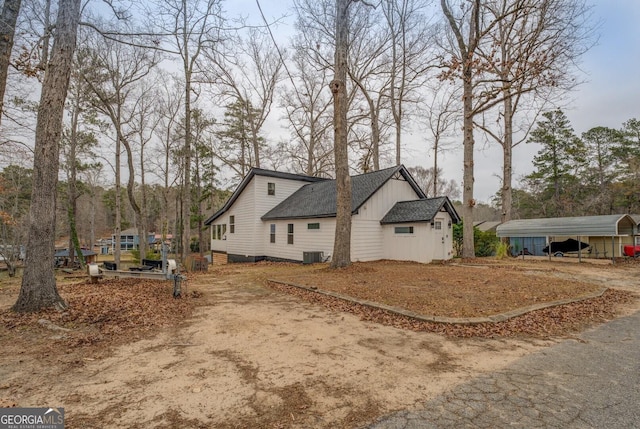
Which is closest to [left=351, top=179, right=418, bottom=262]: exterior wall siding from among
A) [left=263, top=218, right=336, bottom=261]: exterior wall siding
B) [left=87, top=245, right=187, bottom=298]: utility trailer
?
[left=263, top=218, right=336, bottom=261]: exterior wall siding

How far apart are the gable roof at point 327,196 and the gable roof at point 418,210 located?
159 cm

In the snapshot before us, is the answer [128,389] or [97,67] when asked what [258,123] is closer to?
[97,67]

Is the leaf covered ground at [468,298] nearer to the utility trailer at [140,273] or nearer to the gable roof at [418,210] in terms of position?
the utility trailer at [140,273]

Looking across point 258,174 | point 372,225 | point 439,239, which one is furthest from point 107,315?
point 258,174

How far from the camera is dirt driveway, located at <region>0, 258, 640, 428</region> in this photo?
254 centimetres

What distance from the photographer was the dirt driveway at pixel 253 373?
2.54 m

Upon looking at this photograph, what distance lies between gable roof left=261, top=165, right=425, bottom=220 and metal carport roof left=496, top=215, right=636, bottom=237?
5.60 meters

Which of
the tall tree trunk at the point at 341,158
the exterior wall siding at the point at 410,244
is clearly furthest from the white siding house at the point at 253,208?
the tall tree trunk at the point at 341,158

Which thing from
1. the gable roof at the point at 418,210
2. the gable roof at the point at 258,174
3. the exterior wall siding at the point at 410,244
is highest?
the gable roof at the point at 258,174

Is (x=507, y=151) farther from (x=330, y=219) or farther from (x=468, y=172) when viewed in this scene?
(x=330, y=219)

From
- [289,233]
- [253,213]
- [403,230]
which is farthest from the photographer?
[253,213]

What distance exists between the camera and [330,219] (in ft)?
48.5

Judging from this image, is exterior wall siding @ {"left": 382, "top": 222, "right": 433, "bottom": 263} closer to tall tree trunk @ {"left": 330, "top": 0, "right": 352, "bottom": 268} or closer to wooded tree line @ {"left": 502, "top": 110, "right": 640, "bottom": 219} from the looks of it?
tall tree trunk @ {"left": 330, "top": 0, "right": 352, "bottom": 268}

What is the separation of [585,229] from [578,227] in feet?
1.04
